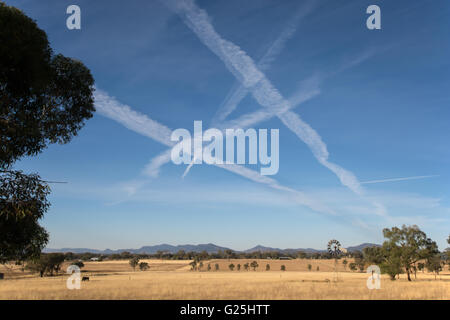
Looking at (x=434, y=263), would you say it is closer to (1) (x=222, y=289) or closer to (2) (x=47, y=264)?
(1) (x=222, y=289)

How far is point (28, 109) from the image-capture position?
16672 millimetres

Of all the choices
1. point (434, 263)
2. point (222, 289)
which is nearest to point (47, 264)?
point (222, 289)

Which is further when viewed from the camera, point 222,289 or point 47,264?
point 47,264

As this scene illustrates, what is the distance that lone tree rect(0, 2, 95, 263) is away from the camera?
48.0 ft

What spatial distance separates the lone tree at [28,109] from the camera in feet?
48.0

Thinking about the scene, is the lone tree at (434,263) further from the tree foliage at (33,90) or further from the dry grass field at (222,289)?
the tree foliage at (33,90)

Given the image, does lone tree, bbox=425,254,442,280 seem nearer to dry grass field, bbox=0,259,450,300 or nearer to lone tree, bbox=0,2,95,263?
dry grass field, bbox=0,259,450,300

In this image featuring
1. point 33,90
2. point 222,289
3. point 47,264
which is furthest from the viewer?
point 47,264

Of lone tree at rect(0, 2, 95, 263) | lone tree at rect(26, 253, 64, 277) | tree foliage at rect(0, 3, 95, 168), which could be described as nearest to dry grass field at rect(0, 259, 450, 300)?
lone tree at rect(0, 2, 95, 263)
